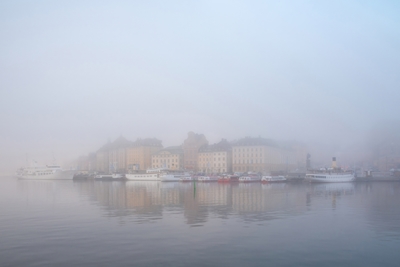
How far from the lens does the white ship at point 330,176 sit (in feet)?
261

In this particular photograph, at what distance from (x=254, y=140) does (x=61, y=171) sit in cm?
5588

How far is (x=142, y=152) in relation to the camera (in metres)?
124

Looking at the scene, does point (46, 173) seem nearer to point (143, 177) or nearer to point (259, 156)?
point (143, 177)

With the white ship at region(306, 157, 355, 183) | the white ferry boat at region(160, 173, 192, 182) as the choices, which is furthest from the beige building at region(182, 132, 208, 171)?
the white ship at region(306, 157, 355, 183)

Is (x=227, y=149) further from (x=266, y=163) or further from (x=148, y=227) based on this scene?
(x=148, y=227)

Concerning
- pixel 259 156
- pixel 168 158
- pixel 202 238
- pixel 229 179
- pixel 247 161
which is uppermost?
pixel 259 156

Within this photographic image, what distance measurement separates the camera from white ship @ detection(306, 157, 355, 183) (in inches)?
3135

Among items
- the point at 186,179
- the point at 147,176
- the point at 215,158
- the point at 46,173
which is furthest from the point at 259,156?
the point at 46,173

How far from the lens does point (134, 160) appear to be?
127 m

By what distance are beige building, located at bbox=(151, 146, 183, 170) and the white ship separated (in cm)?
4538

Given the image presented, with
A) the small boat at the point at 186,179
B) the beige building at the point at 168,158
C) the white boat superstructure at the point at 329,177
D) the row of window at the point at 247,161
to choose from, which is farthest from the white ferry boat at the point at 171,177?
the white boat superstructure at the point at 329,177

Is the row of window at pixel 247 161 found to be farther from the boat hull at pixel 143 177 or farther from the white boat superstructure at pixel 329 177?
the boat hull at pixel 143 177

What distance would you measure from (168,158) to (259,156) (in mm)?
29732

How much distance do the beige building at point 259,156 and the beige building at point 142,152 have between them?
29005 mm
